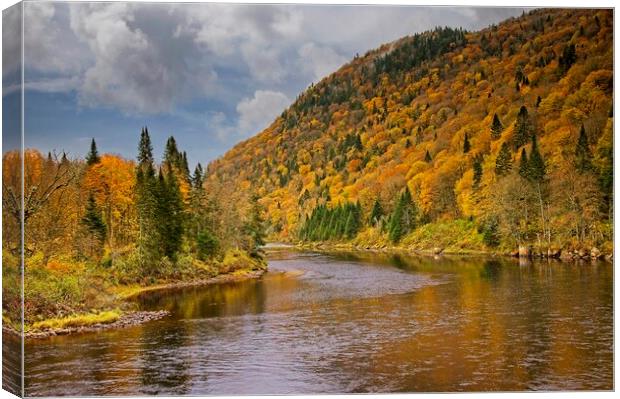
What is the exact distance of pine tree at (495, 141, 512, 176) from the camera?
54.2ft

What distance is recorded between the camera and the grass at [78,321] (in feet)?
41.8

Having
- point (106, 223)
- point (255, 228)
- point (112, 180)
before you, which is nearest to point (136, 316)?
point (106, 223)

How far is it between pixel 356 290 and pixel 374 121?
5241 millimetres

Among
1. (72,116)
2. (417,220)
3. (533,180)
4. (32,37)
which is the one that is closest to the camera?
(32,37)

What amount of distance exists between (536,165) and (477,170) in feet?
6.50

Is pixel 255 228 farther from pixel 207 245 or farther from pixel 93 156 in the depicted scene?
pixel 93 156

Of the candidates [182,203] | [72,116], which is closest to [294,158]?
[182,203]

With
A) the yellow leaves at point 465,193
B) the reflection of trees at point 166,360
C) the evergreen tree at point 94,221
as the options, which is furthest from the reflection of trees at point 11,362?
the yellow leaves at point 465,193

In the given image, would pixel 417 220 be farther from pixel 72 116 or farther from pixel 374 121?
pixel 72 116

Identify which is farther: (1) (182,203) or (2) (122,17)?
(1) (182,203)

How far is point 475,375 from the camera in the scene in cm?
1141

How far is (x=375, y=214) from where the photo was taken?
1125 inches

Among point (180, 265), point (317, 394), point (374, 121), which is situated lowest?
point (317, 394)

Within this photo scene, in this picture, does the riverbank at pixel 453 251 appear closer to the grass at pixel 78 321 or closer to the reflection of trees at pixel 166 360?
the reflection of trees at pixel 166 360
